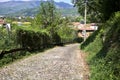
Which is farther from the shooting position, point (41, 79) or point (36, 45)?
point (36, 45)

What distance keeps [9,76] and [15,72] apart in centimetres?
130

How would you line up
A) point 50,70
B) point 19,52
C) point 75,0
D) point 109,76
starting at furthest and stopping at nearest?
point 75,0
point 19,52
point 50,70
point 109,76

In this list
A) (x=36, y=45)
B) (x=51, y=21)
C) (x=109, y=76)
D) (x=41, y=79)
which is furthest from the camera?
(x=51, y=21)

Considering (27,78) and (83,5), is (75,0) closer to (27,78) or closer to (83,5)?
(83,5)

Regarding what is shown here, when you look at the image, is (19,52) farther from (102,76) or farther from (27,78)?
(102,76)

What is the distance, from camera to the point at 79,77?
1588 cm

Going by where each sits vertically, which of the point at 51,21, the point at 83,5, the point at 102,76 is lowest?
the point at 51,21

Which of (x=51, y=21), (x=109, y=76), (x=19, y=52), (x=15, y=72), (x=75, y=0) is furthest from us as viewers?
(x=51, y=21)

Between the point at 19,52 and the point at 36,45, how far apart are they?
9.74 meters

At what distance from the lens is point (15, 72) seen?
17.0m

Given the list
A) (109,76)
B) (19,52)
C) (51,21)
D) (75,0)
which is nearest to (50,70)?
(109,76)

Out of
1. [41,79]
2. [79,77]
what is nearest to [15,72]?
[41,79]

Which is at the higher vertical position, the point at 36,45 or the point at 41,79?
the point at 41,79

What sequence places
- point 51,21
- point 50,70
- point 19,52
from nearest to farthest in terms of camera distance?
1. point 50,70
2. point 19,52
3. point 51,21
